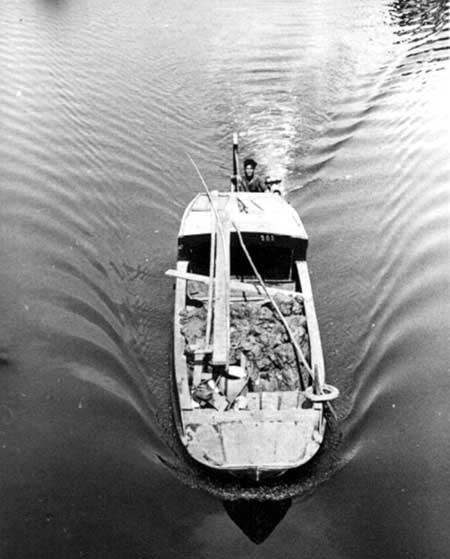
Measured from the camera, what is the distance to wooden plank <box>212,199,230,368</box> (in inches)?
328

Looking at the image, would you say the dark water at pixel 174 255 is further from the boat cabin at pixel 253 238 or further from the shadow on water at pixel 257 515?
the boat cabin at pixel 253 238

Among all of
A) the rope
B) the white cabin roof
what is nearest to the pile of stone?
the rope

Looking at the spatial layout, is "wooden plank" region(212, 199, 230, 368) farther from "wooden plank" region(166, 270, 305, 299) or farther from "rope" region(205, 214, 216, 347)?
"wooden plank" region(166, 270, 305, 299)

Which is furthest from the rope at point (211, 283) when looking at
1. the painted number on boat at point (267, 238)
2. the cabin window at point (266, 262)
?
the painted number on boat at point (267, 238)

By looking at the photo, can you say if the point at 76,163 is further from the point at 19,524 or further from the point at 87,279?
the point at 19,524

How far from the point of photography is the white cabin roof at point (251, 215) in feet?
35.8

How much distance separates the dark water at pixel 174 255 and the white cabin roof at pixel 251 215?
5.96 ft

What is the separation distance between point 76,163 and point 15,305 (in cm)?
559

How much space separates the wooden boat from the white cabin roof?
0.02 meters

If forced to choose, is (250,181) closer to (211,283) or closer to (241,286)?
(241,286)

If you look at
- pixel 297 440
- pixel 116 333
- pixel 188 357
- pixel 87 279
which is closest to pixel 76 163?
pixel 87 279

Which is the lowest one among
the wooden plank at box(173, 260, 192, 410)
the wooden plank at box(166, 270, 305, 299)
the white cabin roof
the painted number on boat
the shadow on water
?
the shadow on water

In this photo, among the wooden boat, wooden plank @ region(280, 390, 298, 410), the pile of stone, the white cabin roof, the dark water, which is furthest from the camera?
the white cabin roof

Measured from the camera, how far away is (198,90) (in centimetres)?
1920
